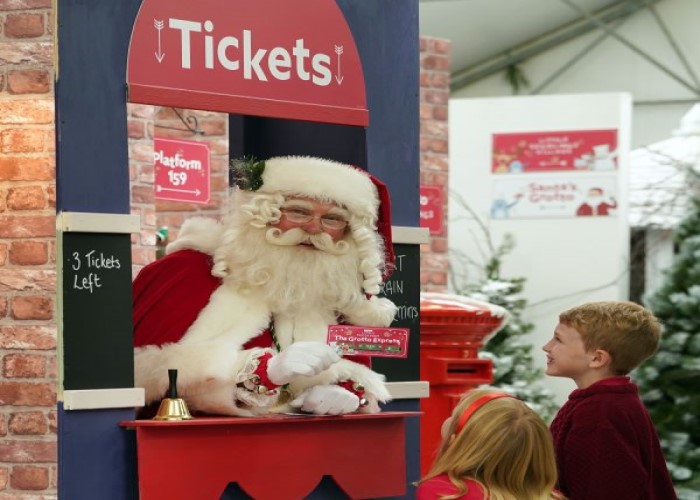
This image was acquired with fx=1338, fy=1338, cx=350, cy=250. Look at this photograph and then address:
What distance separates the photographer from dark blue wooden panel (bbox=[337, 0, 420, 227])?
3.67m

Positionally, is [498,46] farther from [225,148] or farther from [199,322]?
[199,322]

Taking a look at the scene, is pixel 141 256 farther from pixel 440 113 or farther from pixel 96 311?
pixel 440 113

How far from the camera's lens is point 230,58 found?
3363mm

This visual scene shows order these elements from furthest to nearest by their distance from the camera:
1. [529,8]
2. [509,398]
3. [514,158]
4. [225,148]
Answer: [529,8] < [514,158] < [225,148] < [509,398]

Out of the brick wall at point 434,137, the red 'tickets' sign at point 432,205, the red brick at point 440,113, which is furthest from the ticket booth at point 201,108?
the red brick at point 440,113

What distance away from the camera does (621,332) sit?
348 cm

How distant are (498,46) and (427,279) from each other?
6.10m

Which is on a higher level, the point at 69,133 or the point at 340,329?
the point at 69,133

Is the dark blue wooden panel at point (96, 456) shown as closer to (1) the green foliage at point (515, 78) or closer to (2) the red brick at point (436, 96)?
(2) the red brick at point (436, 96)

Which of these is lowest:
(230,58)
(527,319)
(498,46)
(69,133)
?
(527,319)

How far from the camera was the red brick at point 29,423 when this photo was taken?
199 inches

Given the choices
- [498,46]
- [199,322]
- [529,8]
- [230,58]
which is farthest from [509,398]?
[498,46]

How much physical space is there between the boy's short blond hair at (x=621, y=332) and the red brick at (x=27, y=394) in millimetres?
2313

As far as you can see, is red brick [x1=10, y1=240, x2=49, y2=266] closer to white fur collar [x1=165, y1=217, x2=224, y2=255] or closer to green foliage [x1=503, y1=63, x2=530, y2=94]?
white fur collar [x1=165, y1=217, x2=224, y2=255]
